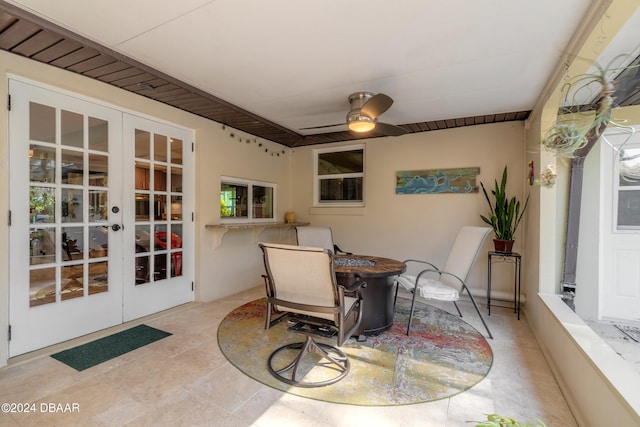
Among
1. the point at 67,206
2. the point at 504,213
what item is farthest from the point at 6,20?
the point at 504,213

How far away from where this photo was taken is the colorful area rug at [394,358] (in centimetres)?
194

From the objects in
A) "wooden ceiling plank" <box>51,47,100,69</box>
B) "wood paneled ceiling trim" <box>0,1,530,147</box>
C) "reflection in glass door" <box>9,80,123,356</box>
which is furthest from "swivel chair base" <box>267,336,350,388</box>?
"wooden ceiling plank" <box>51,47,100,69</box>

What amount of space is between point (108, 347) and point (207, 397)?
127 centimetres

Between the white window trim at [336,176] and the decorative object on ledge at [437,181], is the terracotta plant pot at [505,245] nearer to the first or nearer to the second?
the decorative object on ledge at [437,181]

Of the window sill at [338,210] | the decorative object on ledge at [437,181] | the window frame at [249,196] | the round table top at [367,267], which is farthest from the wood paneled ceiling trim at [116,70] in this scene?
the round table top at [367,267]

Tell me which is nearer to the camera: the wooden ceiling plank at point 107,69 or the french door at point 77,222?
the french door at point 77,222

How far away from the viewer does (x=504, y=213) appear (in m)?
3.53

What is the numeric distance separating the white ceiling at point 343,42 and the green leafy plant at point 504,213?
3.56 feet

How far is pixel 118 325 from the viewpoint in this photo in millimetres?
2906

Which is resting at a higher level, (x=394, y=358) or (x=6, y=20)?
(x=6, y=20)

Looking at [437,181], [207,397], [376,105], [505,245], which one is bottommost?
[207,397]

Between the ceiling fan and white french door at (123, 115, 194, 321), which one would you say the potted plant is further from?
white french door at (123, 115, 194, 321)

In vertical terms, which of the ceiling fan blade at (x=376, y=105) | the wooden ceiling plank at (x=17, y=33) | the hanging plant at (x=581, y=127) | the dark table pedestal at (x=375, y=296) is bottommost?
the dark table pedestal at (x=375, y=296)

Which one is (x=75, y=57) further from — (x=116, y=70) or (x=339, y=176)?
(x=339, y=176)
